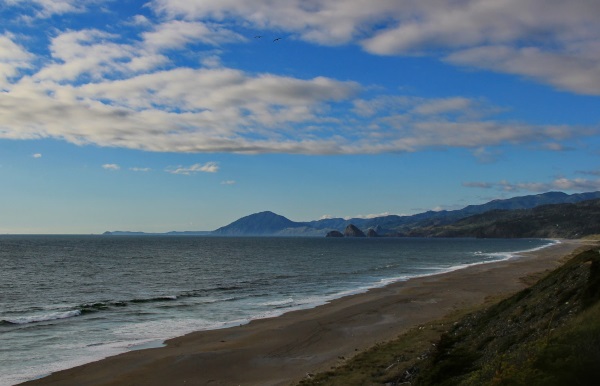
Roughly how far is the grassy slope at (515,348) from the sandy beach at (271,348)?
2839 mm

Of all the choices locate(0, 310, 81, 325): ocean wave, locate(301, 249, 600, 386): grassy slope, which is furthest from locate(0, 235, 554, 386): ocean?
locate(301, 249, 600, 386): grassy slope

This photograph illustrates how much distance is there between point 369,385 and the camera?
56.0ft

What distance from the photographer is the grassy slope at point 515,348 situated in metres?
9.92

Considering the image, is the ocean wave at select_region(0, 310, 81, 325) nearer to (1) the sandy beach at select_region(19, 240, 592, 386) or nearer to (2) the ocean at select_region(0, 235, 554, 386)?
(2) the ocean at select_region(0, 235, 554, 386)

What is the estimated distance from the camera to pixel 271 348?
1053 inches

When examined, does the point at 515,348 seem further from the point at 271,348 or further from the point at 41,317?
the point at 41,317

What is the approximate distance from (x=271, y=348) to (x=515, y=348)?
1577cm

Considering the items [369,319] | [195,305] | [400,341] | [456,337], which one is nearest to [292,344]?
[400,341]

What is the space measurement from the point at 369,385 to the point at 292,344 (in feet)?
36.5

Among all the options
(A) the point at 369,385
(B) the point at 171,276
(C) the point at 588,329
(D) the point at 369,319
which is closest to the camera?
(C) the point at 588,329

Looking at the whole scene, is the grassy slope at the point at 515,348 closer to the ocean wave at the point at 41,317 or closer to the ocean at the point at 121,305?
the ocean at the point at 121,305

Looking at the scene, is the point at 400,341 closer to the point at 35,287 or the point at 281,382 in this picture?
the point at 281,382

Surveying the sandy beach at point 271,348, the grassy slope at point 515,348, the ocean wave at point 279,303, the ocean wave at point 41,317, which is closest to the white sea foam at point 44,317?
the ocean wave at point 41,317

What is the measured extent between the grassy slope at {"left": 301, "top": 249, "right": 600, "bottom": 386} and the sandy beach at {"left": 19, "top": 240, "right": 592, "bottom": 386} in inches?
112
